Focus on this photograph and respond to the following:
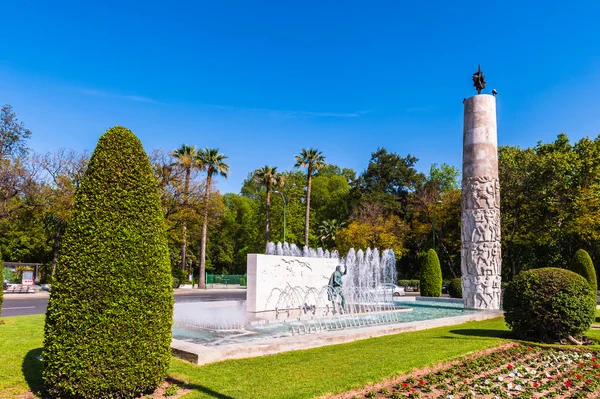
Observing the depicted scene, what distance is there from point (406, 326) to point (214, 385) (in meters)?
7.13

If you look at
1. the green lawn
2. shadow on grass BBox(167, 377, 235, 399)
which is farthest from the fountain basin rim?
shadow on grass BBox(167, 377, 235, 399)

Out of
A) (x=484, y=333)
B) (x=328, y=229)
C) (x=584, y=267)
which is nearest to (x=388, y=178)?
(x=328, y=229)

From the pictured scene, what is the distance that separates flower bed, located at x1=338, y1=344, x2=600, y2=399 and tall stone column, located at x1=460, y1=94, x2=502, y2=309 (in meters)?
9.01

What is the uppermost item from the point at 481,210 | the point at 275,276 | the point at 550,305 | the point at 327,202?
the point at 327,202

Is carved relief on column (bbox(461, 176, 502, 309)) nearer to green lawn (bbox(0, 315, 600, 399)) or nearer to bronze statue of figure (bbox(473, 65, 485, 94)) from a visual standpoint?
bronze statue of figure (bbox(473, 65, 485, 94))

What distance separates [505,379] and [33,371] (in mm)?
7937

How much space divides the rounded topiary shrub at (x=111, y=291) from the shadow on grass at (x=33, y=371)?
3.33 feet

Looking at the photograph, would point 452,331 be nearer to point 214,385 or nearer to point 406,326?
point 406,326

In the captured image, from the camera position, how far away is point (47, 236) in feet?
145

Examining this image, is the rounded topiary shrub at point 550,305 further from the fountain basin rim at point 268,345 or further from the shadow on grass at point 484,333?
the fountain basin rim at point 268,345

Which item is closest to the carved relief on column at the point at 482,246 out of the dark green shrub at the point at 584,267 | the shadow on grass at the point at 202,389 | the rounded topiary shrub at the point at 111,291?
the dark green shrub at the point at 584,267

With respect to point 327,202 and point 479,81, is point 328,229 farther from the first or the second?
point 479,81

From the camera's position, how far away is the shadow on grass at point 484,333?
12031mm

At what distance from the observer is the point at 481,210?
1905 centimetres
